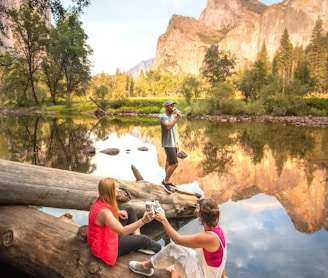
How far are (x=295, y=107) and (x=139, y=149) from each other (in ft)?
91.2

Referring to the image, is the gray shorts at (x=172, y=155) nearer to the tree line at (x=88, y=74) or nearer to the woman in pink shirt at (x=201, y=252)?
the woman in pink shirt at (x=201, y=252)

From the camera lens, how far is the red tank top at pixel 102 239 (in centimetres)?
355

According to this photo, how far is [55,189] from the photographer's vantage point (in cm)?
514

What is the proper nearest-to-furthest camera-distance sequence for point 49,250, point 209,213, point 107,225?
point 209,213 < point 107,225 < point 49,250

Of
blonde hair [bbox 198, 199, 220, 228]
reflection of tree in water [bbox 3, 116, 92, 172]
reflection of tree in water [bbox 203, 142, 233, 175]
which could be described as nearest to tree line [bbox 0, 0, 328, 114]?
reflection of tree in water [bbox 203, 142, 233, 175]

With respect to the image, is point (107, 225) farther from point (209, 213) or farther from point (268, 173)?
point (268, 173)

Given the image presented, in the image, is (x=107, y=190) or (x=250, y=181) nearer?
(x=107, y=190)

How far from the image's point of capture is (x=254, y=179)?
33.7ft

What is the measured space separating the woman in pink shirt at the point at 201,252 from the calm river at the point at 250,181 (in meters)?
1.66

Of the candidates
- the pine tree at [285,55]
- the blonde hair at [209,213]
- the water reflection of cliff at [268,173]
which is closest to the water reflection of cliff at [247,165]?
the water reflection of cliff at [268,173]

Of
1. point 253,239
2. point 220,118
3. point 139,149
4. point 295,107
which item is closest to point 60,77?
point 220,118

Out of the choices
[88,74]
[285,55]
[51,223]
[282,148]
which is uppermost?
[285,55]

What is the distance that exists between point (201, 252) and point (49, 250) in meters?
2.03

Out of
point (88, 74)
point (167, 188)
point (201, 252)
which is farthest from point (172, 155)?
point (88, 74)
